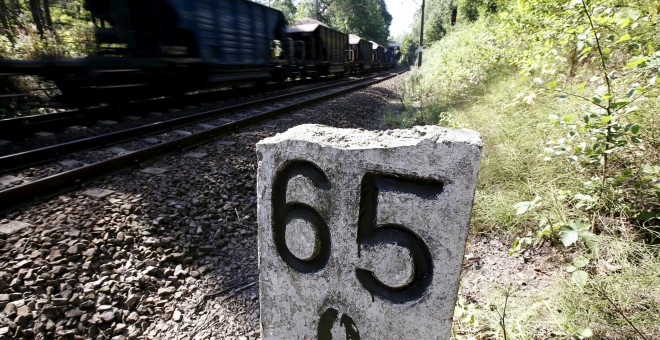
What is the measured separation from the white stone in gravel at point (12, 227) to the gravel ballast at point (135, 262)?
13 mm

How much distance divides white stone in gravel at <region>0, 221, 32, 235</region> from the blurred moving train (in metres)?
4.10

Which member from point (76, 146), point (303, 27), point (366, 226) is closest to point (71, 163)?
point (76, 146)

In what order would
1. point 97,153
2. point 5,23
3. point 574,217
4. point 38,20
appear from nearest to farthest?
1. point 574,217
2. point 97,153
3. point 38,20
4. point 5,23

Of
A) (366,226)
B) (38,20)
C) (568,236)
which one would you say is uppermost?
(38,20)

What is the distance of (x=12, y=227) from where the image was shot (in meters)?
2.53

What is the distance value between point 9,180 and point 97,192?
42.5 inches

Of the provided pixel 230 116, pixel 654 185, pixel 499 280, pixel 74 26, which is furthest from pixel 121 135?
pixel 654 185

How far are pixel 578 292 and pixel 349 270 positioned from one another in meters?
1.36

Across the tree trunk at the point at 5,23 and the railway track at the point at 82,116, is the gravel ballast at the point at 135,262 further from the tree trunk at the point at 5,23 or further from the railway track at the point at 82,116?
the tree trunk at the point at 5,23

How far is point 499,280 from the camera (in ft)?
7.34

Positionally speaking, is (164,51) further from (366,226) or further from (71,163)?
(366,226)

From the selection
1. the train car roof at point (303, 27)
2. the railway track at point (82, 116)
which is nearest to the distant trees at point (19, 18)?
the railway track at point (82, 116)

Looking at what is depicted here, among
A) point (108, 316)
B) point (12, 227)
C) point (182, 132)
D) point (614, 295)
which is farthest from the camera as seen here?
point (182, 132)

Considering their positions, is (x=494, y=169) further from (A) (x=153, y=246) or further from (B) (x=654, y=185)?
(A) (x=153, y=246)
